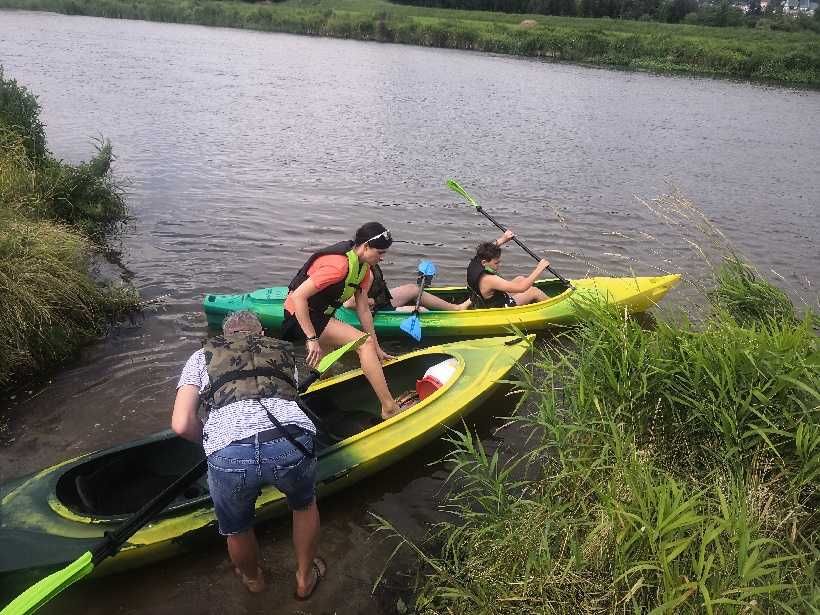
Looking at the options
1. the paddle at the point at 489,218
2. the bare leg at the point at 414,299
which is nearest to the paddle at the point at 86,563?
the bare leg at the point at 414,299

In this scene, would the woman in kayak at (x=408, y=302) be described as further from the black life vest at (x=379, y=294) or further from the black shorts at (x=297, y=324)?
the black shorts at (x=297, y=324)

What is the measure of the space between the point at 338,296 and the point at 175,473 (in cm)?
176

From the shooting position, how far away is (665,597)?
2.51 m

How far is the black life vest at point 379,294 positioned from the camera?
672cm

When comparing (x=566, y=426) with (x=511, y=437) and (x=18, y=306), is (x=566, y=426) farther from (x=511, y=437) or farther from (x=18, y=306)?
(x=18, y=306)

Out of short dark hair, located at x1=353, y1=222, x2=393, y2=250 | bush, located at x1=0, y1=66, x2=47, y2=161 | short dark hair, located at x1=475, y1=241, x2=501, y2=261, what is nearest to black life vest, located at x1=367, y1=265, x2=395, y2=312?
short dark hair, located at x1=475, y1=241, x2=501, y2=261

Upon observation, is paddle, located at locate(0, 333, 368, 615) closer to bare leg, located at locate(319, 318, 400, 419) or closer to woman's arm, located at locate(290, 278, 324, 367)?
woman's arm, located at locate(290, 278, 324, 367)

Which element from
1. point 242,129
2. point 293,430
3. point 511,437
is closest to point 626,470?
point 293,430

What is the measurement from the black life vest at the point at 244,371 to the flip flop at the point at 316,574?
1255 millimetres

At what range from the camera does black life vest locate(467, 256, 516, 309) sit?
7.05m

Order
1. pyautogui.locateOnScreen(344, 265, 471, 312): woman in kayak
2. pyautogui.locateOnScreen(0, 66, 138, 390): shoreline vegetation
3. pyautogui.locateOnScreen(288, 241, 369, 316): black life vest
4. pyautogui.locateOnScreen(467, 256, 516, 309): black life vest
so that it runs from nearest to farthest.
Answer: pyautogui.locateOnScreen(288, 241, 369, 316): black life vest, pyautogui.locateOnScreen(0, 66, 138, 390): shoreline vegetation, pyautogui.locateOnScreen(344, 265, 471, 312): woman in kayak, pyautogui.locateOnScreen(467, 256, 516, 309): black life vest

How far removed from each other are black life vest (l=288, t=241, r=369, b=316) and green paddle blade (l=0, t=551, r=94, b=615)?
2.58 m

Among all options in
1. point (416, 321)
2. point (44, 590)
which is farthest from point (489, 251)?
point (44, 590)

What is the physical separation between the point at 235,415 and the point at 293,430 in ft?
0.95
